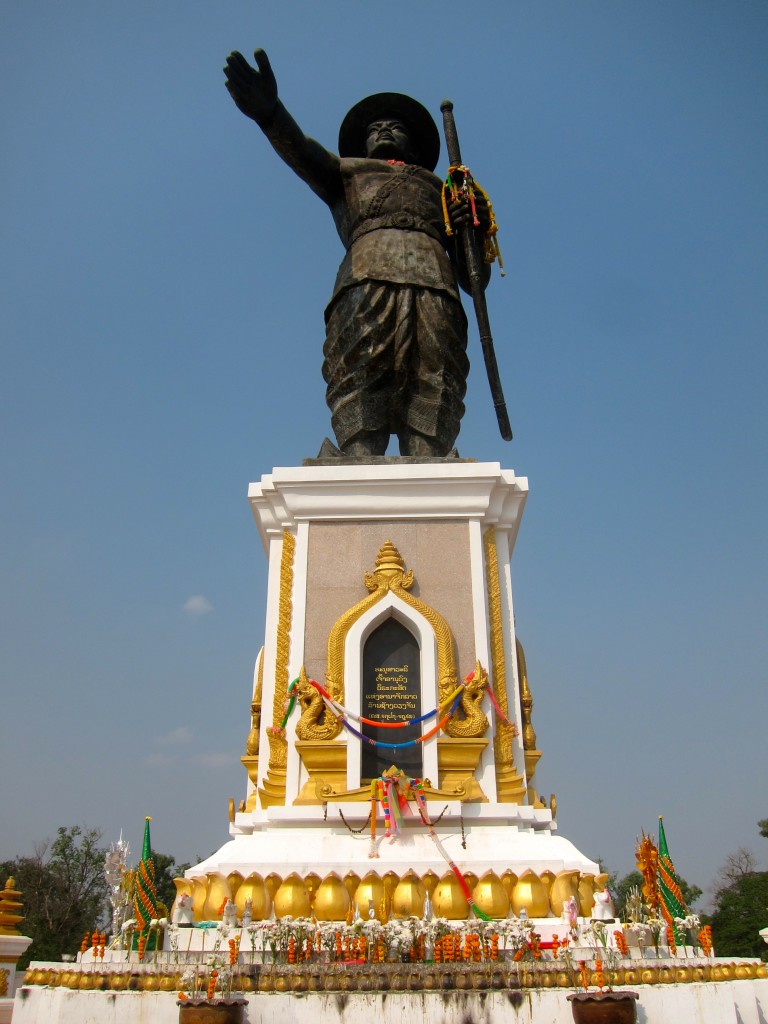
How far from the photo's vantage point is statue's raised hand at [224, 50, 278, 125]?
339 inches

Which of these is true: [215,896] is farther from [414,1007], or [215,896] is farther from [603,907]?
[603,907]

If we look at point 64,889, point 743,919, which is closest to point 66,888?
point 64,889

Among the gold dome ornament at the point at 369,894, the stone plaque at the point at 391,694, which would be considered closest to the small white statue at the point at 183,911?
the gold dome ornament at the point at 369,894

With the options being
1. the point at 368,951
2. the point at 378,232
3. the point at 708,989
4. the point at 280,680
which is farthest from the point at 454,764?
the point at 378,232

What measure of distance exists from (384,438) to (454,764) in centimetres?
358

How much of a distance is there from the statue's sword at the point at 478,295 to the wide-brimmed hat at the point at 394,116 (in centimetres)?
100

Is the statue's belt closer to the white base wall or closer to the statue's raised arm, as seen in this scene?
the statue's raised arm

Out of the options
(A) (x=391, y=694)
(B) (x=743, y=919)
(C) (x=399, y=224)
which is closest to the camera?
(A) (x=391, y=694)

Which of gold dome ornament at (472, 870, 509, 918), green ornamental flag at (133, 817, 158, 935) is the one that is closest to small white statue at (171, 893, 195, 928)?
green ornamental flag at (133, 817, 158, 935)

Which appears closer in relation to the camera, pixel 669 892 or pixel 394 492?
pixel 669 892

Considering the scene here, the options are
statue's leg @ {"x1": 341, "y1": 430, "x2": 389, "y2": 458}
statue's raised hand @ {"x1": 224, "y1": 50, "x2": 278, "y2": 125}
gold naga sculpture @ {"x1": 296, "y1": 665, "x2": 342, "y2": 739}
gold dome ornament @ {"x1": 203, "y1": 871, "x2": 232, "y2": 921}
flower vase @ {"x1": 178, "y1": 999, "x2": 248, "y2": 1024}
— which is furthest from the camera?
statue's leg @ {"x1": 341, "y1": 430, "x2": 389, "y2": 458}

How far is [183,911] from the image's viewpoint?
6500 mm

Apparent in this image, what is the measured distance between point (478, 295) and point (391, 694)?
432 centimetres

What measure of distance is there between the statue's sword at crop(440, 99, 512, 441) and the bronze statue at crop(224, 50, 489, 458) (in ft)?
0.74
